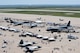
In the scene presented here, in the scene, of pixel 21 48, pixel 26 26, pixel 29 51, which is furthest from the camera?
pixel 26 26

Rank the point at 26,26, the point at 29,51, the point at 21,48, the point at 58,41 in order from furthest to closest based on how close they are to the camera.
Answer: the point at 26,26, the point at 58,41, the point at 21,48, the point at 29,51

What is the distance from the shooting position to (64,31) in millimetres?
65438

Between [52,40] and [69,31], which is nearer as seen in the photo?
[52,40]

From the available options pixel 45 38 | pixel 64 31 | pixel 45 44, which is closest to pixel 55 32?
pixel 64 31

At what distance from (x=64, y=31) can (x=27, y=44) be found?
22.7 meters

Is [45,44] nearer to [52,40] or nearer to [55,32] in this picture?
[52,40]

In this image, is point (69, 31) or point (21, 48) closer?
point (21, 48)

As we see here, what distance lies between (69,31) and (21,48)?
81.7 feet

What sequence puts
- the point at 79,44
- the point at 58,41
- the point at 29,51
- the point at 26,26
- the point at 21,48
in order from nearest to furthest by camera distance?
the point at 29,51, the point at 21,48, the point at 79,44, the point at 58,41, the point at 26,26

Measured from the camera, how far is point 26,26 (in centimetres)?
7812

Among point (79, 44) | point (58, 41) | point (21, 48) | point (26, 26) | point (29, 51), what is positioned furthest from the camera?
point (26, 26)

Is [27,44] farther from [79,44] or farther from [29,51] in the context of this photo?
[79,44]

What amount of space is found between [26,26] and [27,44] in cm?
3203

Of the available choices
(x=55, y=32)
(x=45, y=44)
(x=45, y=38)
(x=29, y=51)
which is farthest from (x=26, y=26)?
(x=29, y=51)
